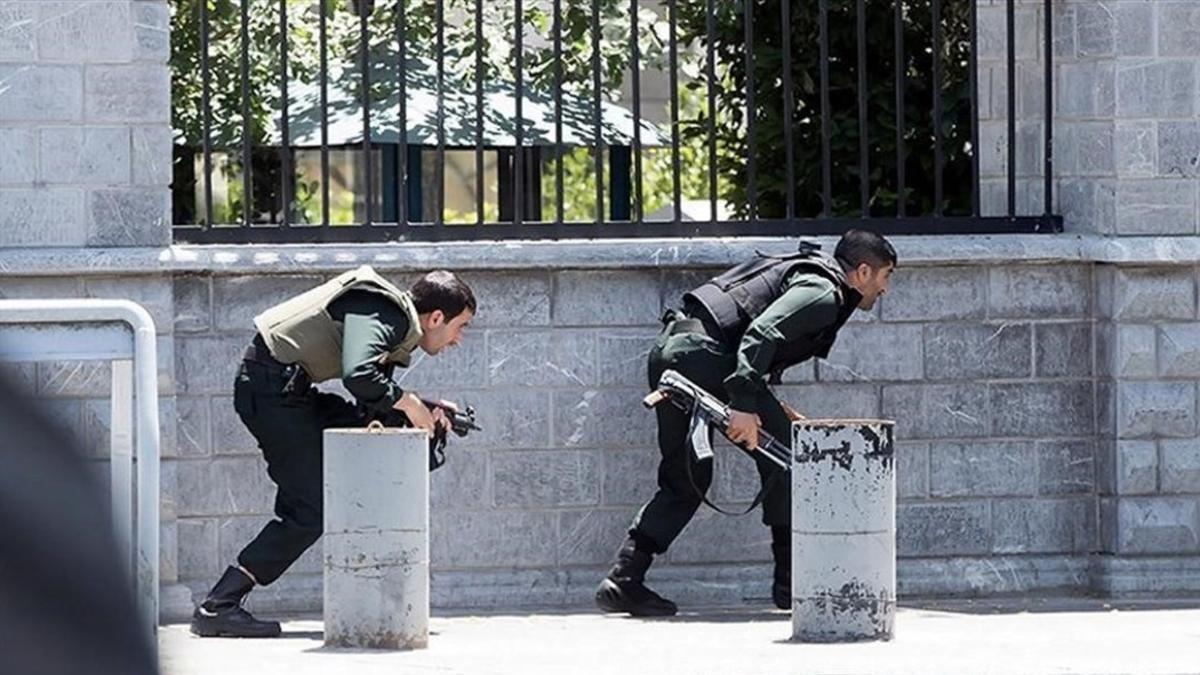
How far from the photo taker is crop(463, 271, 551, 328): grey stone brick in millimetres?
9617

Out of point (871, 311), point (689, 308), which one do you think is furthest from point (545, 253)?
point (871, 311)

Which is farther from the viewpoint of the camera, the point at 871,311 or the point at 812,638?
the point at 871,311

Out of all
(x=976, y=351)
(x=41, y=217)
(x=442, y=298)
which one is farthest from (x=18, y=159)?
(x=976, y=351)

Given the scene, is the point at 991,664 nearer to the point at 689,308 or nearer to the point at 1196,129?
the point at 689,308

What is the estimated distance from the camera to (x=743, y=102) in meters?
11.6

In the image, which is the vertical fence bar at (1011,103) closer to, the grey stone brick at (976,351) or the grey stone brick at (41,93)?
the grey stone brick at (976,351)

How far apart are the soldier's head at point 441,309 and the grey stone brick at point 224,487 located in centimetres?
130

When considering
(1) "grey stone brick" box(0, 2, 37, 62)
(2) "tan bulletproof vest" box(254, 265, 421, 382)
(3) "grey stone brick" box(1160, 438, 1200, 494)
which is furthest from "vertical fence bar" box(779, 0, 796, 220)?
(1) "grey stone brick" box(0, 2, 37, 62)

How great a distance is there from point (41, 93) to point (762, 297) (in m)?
2.79

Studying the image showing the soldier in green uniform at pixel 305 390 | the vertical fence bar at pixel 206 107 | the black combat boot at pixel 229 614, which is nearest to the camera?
the soldier in green uniform at pixel 305 390

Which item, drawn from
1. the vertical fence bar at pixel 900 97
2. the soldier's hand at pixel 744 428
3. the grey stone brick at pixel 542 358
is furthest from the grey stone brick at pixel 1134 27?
the grey stone brick at pixel 542 358

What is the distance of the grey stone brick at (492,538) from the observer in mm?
9656

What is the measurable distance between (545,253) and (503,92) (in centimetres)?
138

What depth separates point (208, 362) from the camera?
941 centimetres
